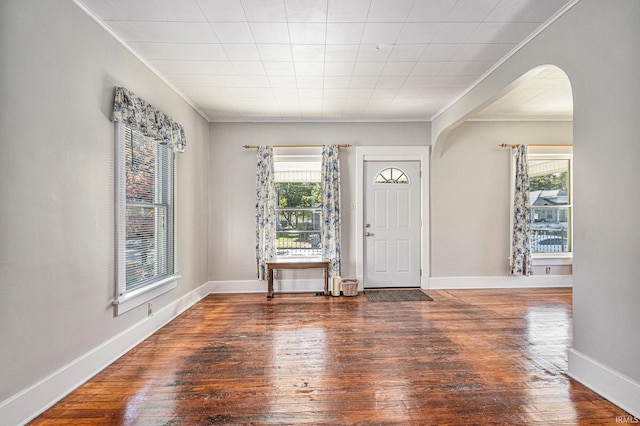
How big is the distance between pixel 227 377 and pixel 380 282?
3269 millimetres

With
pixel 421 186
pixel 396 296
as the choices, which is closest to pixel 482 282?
pixel 396 296

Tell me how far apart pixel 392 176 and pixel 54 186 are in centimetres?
430

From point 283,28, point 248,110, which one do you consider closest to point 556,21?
point 283,28

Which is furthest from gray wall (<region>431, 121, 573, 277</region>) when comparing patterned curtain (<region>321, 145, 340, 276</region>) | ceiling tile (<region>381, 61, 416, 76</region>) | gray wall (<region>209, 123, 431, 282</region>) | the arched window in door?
gray wall (<region>209, 123, 431, 282</region>)

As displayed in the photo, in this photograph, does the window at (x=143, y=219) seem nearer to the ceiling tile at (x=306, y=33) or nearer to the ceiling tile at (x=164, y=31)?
the ceiling tile at (x=164, y=31)

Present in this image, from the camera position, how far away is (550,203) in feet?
17.5

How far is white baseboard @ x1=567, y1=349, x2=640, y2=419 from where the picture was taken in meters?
1.91

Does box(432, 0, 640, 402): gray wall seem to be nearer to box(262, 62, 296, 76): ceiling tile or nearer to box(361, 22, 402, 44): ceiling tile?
box(361, 22, 402, 44): ceiling tile

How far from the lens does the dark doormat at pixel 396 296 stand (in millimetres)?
4566

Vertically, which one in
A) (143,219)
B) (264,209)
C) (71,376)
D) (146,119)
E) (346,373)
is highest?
(146,119)

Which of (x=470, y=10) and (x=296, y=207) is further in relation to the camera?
(x=296, y=207)

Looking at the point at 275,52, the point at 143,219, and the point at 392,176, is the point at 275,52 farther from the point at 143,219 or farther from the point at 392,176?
the point at 392,176

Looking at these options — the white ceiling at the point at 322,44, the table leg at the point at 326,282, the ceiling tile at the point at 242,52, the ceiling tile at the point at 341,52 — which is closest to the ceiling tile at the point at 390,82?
the white ceiling at the point at 322,44

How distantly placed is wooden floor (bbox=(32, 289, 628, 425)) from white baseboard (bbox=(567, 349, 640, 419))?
54mm
